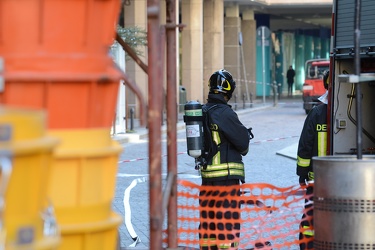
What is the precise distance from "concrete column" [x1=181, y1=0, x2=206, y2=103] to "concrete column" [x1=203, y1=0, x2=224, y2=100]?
2.99 metres

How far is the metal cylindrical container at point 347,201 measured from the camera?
598 centimetres

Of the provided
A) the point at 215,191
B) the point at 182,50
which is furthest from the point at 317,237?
the point at 182,50

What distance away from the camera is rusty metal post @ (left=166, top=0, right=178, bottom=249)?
20.2ft

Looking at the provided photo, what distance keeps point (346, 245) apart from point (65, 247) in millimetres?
2732

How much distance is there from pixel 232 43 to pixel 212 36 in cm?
593

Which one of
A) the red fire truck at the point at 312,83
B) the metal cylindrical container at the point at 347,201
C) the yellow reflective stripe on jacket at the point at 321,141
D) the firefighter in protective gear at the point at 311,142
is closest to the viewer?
the metal cylindrical container at the point at 347,201

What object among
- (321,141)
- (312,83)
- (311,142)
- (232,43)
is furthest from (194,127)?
(232,43)

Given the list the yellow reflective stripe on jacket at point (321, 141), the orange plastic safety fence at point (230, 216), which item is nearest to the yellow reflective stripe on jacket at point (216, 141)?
the orange plastic safety fence at point (230, 216)

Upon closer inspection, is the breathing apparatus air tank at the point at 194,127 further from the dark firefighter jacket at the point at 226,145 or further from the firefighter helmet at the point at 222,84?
the firefighter helmet at the point at 222,84

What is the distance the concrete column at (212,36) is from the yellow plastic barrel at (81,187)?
40685mm

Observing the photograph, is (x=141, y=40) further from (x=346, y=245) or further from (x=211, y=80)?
(x=346, y=245)

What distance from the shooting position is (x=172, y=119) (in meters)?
6.14

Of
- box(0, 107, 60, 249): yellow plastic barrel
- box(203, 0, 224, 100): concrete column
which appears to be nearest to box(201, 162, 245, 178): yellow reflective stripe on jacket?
box(0, 107, 60, 249): yellow plastic barrel

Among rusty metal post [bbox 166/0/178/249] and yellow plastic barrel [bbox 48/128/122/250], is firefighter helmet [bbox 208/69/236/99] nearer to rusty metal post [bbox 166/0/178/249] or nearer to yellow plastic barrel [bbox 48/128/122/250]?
rusty metal post [bbox 166/0/178/249]
